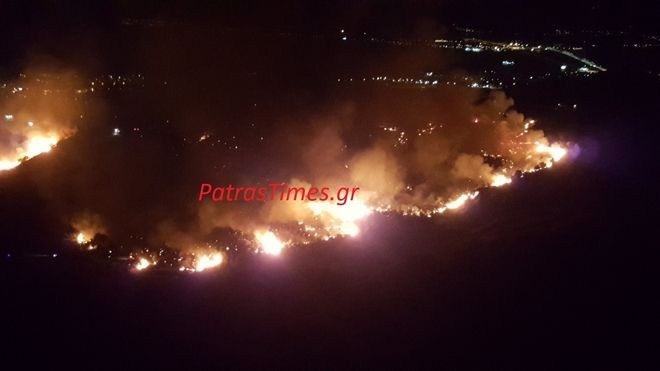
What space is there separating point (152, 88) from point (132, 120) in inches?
69.0

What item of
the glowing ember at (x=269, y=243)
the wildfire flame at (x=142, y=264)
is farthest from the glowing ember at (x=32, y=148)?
the glowing ember at (x=269, y=243)

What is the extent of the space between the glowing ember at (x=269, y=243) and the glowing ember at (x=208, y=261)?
0.73 meters

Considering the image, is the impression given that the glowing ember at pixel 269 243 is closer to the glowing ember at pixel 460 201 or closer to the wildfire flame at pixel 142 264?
the wildfire flame at pixel 142 264

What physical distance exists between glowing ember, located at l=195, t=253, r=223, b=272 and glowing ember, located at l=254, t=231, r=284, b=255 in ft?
2.38

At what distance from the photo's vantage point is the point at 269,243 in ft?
25.4

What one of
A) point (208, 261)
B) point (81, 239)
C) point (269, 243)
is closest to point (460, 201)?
point (269, 243)

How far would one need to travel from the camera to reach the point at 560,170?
9414 millimetres

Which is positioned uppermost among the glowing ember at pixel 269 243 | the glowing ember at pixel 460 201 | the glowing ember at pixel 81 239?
the glowing ember at pixel 460 201

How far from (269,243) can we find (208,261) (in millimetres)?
1034

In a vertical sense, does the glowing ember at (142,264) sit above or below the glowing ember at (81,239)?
below

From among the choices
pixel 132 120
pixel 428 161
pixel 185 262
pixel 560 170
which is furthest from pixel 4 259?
pixel 560 170

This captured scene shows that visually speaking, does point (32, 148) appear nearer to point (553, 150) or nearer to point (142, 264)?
point (142, 264)

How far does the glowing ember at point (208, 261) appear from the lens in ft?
23.6

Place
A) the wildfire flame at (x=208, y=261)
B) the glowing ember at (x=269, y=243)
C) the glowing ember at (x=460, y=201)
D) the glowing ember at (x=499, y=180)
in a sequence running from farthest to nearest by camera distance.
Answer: the glowing ember at (x=499, y=180)
the glowing ember at (x=460, y=201)
the glowing ember at (x=269, y=243)
the wildfire flame at (x=208, y=261)
